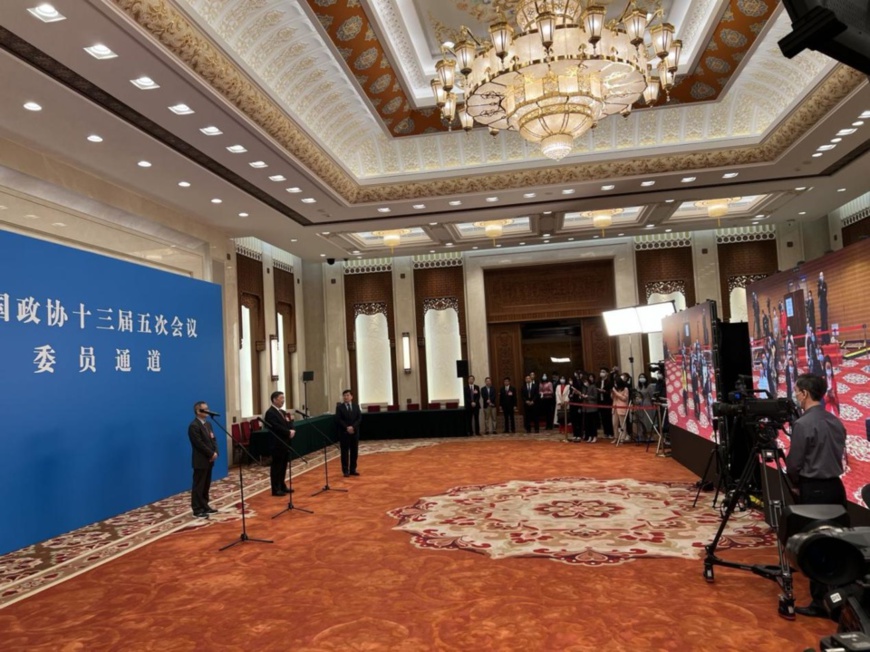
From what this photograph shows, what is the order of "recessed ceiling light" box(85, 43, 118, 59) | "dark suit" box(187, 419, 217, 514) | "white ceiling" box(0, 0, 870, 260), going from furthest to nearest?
"dark suit" box(187, 419, 217, 514), "white ceiling" box(0, 0, 870, 260), "recessed ceiling light" box(85, 43, 118, 59)

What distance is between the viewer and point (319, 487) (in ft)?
28.2

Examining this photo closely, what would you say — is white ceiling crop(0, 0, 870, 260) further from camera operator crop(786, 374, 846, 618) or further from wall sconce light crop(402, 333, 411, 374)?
camera operator crop(786, 374, 846, 618)

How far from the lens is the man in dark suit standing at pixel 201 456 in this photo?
23.1ft

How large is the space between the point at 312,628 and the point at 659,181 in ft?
27.7

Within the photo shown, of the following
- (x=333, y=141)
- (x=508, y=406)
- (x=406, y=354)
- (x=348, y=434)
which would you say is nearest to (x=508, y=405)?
(x=508, y=406)

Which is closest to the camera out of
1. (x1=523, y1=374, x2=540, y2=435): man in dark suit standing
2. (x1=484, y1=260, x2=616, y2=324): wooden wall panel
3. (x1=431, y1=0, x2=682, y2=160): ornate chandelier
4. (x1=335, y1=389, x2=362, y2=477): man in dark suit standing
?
(x1=431, y1=0, x2=682, y2=160): ornate chandelier

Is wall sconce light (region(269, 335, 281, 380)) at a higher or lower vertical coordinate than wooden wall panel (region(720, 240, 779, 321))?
lower

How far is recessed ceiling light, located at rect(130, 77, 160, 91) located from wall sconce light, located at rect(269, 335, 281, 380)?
8093 mm

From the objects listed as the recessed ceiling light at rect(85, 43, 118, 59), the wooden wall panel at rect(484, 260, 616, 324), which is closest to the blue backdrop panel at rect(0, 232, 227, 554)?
the recessed ceiling light at rect(85, 43, 118, 59)

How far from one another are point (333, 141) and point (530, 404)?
27.3ft

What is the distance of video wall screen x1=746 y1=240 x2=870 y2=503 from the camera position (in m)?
4.02

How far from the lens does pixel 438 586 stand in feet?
14.5

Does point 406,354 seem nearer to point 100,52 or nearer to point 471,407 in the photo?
point 471,407

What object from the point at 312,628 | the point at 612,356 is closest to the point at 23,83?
the point at 312,628
